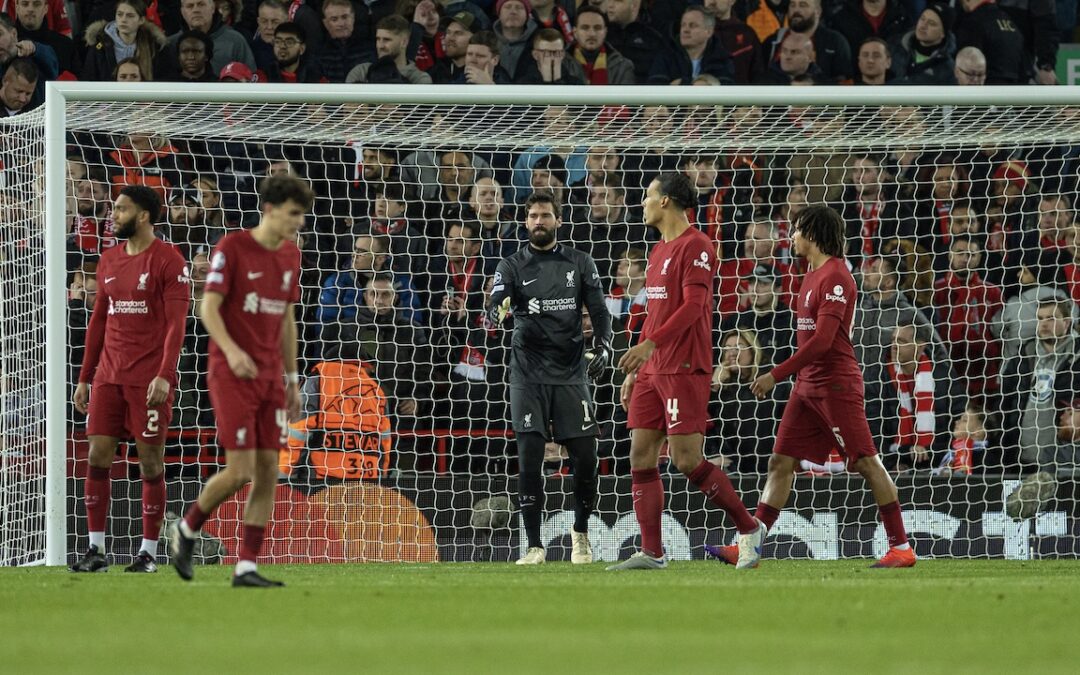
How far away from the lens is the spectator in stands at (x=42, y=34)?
12.4m

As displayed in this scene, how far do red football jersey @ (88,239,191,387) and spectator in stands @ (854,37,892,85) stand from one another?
7023mm

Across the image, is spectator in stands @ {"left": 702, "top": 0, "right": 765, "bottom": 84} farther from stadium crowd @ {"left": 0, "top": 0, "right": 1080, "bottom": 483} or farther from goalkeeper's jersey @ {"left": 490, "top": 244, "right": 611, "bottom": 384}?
goalkeeper's jersey @ {"left": 490, "top": 244, "right": 611, "bottom": 384}

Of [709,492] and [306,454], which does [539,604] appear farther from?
[306,454]

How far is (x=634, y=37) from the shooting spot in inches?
513

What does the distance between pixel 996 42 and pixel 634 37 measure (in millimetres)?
3201

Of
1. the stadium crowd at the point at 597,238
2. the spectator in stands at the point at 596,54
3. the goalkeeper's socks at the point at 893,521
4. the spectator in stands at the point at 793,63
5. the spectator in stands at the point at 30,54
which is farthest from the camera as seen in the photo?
the spectator in stands at the point at 793,63

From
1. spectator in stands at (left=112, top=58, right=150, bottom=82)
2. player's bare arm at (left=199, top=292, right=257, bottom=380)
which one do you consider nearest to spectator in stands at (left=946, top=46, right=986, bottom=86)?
spectator in stands at (left=112, top=58, right=150, bottom=82)

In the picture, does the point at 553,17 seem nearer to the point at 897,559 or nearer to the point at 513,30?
the point at 513,30

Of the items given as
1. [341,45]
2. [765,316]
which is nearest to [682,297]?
[765,316]

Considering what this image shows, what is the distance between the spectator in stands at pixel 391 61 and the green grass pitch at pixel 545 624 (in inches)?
225

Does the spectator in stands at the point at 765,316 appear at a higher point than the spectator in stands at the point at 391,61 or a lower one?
lower

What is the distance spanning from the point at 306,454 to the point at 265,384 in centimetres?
402

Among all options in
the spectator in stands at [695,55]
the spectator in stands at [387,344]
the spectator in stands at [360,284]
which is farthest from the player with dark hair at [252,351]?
the spectator in stands at [695,55]

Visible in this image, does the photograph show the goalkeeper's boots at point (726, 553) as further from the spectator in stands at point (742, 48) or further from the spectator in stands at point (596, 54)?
the spectator in stands at point (742, 48)
